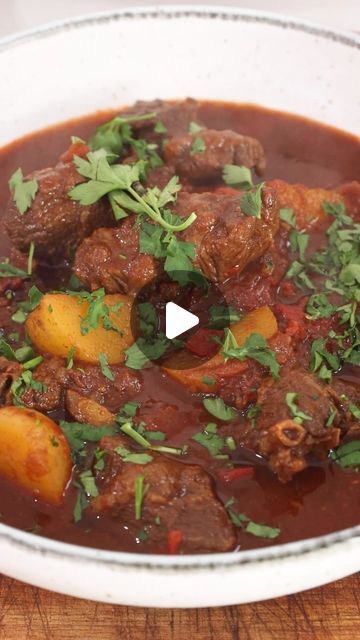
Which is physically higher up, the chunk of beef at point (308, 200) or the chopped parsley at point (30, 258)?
the chopped parsley at point (30, 258)

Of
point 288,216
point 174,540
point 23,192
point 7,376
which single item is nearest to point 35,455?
point 7,376

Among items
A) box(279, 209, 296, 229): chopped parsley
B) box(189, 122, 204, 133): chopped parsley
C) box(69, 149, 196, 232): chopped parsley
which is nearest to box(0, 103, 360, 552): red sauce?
box(69, 149, 196, 232): chopped parsley

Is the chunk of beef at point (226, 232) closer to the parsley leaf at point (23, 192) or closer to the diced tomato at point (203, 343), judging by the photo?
the diced tomato at point (203, 343)

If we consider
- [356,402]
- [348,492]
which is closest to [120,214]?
[356,402]

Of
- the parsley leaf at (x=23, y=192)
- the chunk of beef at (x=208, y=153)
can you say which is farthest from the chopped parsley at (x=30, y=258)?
the chunk of beef at (x=208, y=153)

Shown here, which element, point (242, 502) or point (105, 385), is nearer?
point (242, 502)

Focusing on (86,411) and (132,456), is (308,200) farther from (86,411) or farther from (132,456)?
(132,456)

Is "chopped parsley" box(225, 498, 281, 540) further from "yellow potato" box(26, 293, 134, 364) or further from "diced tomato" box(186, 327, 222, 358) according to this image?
"yellow potato" box(26, 293, 134, 364)
